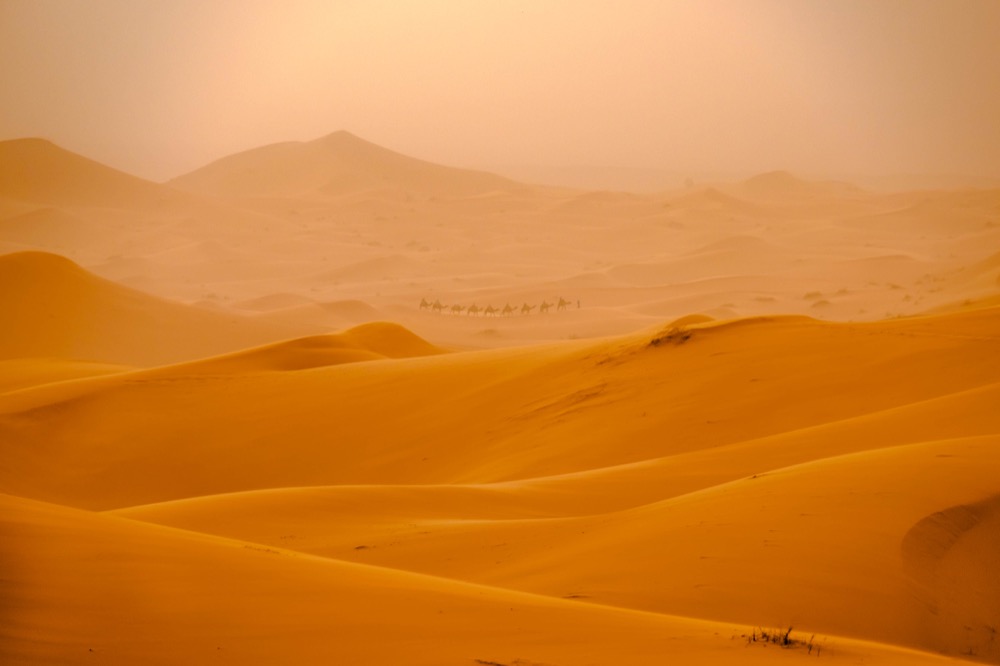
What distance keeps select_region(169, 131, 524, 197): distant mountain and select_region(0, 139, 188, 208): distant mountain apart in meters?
8.48

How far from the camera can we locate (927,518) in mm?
5094

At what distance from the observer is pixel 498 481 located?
31.3ft

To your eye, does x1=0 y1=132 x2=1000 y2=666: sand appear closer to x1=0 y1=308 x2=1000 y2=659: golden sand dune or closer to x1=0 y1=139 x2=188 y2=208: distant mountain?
x1=0 y1=308 x2=1000 y2=659: golden sand dune

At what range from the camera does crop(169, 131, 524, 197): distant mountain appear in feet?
237

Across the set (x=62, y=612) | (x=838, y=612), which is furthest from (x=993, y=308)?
(x=62, y=612)

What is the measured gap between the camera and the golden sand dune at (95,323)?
22266 mm

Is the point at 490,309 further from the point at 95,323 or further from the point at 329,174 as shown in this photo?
the point at 329,174

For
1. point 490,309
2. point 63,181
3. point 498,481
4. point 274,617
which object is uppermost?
point 63,181

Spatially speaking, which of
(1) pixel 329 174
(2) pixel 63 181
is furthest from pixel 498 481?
(1) pixel 329 174

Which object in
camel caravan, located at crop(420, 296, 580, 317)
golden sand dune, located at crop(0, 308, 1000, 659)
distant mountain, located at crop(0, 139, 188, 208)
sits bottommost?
golden sand dune, located at crop(0, 308, 1000, 659)

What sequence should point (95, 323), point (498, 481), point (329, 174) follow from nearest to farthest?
point (498, 481) → point (95, 323) → point (329, 174)

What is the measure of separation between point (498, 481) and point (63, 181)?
58.2 m

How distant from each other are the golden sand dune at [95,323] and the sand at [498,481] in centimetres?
7

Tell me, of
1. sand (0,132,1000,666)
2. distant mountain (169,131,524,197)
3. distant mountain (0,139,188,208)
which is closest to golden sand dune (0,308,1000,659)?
sand (0,132,1000,666)
